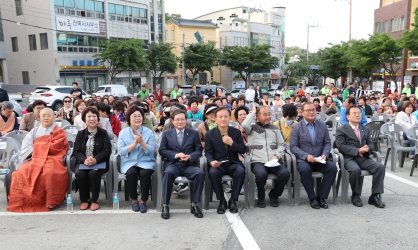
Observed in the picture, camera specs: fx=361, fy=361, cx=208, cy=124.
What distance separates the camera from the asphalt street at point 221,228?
418 centimetres

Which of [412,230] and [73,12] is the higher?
[73,12]

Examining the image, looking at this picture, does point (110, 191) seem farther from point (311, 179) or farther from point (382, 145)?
point (382, 145)

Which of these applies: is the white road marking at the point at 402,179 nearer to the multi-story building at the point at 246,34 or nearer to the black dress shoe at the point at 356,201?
the black dress shoe at the point at 356,201

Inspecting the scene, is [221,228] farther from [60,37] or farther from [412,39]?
[60,37]

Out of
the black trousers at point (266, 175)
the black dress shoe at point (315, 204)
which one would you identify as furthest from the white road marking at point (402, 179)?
the black trousers at point (266, 175)

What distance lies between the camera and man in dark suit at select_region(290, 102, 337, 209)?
210 inches

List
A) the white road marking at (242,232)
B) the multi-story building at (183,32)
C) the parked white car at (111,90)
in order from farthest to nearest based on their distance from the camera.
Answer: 1. the multi-story building at (183,32)
2. the parked white car at (111,90)
3. the white road marking at (242,232)

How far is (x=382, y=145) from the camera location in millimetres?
10383

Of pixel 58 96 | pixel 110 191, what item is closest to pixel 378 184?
pixel 110 191

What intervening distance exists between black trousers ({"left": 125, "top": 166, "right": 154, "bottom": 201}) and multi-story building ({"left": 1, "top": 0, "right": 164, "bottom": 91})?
28.4 m

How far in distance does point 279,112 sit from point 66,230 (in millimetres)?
8817

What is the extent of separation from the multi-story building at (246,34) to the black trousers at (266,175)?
47.5 metres

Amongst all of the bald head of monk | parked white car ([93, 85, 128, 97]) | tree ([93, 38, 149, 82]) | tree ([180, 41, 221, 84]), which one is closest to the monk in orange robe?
the bald head of monk

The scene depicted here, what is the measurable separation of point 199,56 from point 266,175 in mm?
Answer: 38050
